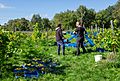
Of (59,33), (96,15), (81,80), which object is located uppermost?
(96,15)

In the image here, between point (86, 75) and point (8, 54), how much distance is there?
306cm

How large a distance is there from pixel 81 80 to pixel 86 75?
612mm

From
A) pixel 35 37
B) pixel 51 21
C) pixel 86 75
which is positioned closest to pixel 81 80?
pixel 86 75

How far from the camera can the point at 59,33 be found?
16531 millimetres

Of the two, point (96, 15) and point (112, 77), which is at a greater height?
point (96, 15)

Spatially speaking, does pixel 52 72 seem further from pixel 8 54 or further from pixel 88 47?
pixel 88 47

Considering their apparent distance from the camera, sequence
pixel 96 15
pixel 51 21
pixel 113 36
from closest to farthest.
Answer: pixel 113 36 → pixel 96 15 → pixel 51 21

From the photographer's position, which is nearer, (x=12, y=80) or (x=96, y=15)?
(x=12, y=80)

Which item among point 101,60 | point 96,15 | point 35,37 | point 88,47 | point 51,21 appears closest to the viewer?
point 101,60

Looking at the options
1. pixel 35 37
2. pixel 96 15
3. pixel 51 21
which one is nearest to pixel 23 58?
pixel 35 37

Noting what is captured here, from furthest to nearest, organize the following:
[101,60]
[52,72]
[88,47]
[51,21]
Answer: [51,21], [88,47], [101,60], [52,72]

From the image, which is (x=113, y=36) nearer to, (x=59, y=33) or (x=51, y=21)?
(x=59, y=33)

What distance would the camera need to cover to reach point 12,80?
10.4 metres

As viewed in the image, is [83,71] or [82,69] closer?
[83,71]
